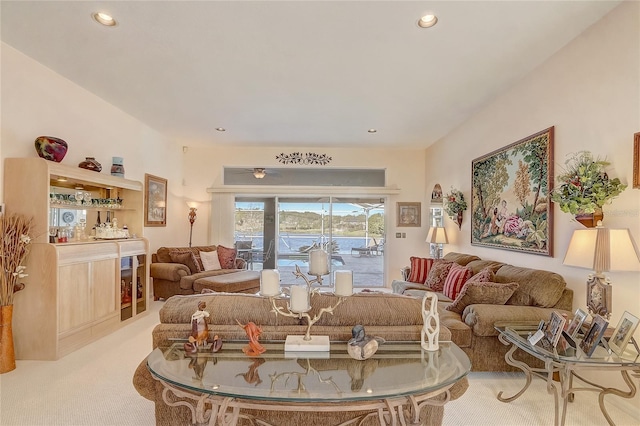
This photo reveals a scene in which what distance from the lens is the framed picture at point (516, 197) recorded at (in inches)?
126

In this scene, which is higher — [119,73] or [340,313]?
[119,73]

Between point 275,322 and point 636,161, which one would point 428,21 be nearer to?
point 636,161

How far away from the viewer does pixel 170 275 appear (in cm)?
511

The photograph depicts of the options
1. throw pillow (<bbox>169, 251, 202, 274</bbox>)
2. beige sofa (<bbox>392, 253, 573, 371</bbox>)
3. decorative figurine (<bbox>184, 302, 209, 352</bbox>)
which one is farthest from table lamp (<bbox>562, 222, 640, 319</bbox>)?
throw pillow (<bbox>169, 251, 202, 274</bbox>)

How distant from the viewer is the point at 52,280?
3.12 m

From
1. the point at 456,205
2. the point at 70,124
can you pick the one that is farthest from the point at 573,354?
the point at 70,124

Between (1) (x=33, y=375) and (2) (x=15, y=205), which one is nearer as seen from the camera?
(1) (x=33, y=375)

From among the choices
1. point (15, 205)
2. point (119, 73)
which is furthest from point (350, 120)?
point (15, 205)

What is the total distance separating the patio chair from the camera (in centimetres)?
695

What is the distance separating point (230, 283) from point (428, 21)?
13.6 ft

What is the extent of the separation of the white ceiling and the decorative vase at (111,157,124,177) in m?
0.74

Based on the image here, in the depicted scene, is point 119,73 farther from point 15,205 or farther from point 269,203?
point 269,203

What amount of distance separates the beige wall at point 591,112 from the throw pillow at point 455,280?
536 millimetres

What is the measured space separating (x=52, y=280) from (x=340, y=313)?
2.88m
